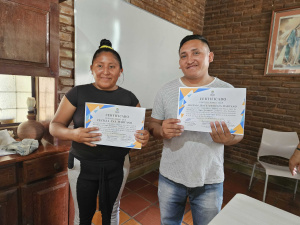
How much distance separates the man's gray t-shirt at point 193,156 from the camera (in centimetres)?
104

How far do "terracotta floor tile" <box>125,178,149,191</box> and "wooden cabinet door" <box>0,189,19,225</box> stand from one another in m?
1.46

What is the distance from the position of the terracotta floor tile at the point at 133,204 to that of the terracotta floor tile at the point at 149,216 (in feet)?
0.21

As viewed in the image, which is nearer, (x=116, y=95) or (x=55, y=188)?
(x=116, y=95)

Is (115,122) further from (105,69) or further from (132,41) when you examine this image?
(132,41)

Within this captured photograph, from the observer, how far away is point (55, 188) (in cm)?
145

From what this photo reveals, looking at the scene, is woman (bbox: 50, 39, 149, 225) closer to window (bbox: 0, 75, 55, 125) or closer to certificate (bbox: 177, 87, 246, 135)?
certificate (bbox: 177, 87, 246, 135)

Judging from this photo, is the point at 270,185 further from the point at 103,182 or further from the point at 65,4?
the point at 65,4

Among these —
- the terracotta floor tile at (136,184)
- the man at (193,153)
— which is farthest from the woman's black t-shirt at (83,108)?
the terracotta floor tile at (136,184)

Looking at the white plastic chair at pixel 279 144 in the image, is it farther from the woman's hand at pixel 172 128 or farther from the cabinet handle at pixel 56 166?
the cabinet handle at pixel 56 166

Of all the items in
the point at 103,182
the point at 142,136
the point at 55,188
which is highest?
the point at 142,136

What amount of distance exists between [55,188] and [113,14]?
6.00 feet

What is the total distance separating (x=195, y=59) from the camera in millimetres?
1062

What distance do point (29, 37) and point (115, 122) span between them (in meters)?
0.86

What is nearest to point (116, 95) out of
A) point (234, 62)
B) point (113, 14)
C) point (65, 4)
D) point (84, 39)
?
point (84, 39)
